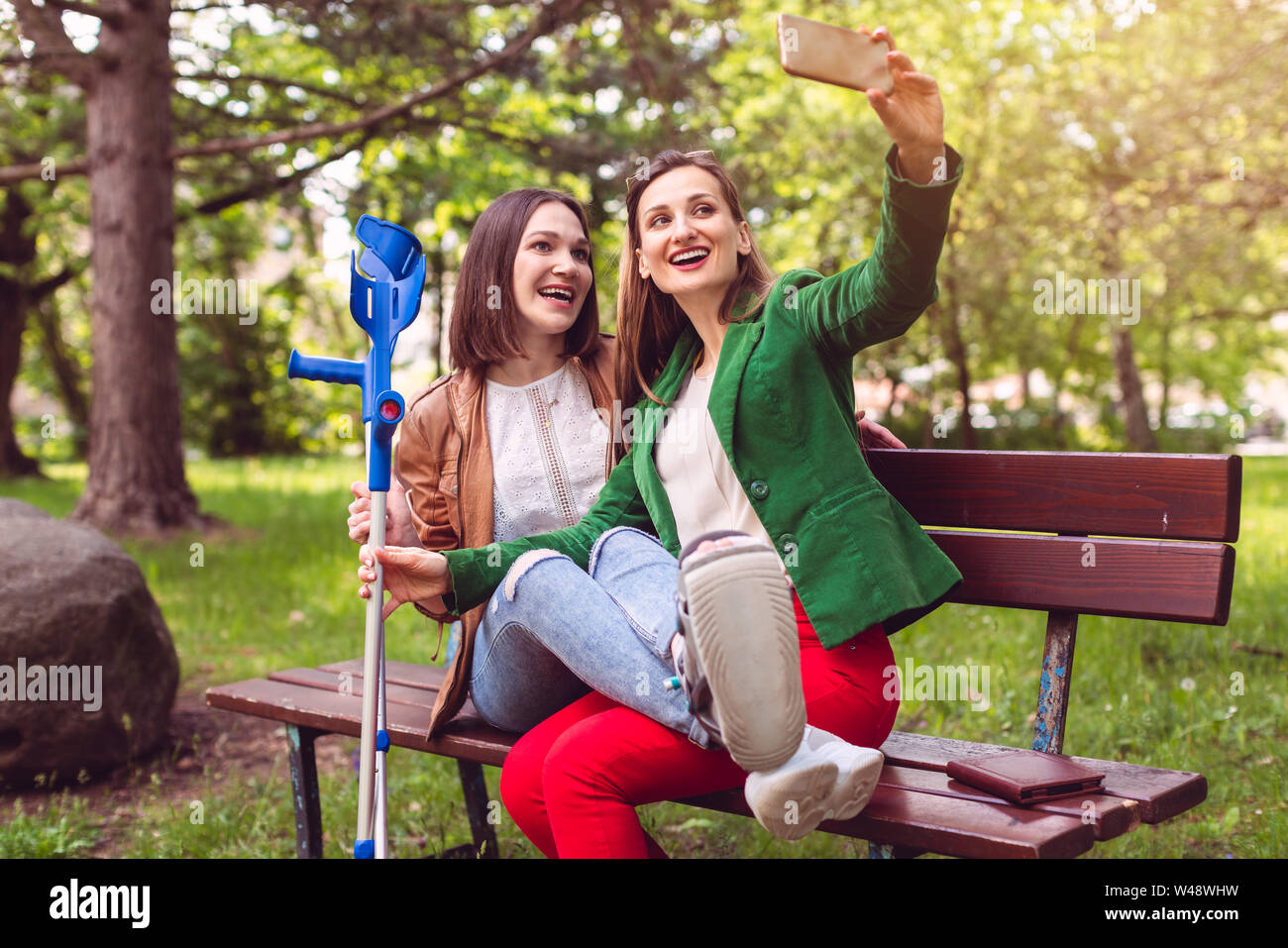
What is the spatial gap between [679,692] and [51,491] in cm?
1233

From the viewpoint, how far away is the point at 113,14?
7516mm

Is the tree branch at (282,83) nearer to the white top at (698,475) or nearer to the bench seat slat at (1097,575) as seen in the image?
the white top at (698,475)

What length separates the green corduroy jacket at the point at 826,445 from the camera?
7.01 ft

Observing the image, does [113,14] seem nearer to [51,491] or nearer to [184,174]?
[184,174]

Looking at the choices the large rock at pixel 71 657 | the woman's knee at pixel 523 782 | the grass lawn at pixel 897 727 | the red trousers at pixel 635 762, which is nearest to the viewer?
the red trousers at pixel 635 762

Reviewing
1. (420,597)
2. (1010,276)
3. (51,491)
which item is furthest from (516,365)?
(1010,276)

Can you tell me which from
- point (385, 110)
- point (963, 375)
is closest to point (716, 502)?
point (385, 110)

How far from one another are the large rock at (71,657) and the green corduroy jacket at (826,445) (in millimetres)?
2037

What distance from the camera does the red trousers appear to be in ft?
6.98

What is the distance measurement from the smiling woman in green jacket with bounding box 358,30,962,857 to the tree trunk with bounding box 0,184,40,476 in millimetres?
13812

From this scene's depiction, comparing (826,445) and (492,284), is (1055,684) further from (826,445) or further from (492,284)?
(492,284)

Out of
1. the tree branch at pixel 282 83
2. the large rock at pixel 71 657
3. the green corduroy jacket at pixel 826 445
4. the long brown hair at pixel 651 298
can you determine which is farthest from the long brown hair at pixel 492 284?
the tree branch at pixel 282 83

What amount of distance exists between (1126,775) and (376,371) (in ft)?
5.23

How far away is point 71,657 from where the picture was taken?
3859 mm
